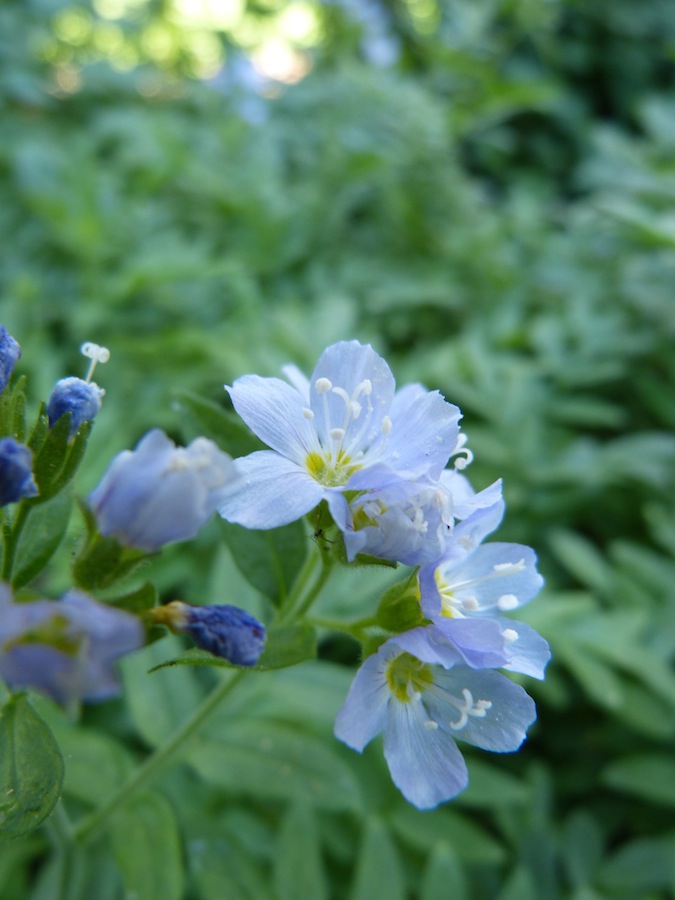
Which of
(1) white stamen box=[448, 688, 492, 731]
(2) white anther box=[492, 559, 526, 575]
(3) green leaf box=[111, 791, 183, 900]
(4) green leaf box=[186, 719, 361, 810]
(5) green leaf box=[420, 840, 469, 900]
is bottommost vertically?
(5) green leaf box=[420, 840, 469, 900]

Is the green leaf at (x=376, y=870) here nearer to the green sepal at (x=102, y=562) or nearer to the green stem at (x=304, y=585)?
the green stem at (x=304, y=585)

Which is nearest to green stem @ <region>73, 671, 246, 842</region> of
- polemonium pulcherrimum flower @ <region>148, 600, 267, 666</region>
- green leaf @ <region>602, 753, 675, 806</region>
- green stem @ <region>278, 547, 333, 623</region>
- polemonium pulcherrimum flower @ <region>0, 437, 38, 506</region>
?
green stem @ <region>278, 547, 333, 623</region>

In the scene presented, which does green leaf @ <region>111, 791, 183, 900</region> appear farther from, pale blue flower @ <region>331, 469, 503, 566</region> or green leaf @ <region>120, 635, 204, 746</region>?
pale blue flower @ <region>331, 469, 503, 566</region>

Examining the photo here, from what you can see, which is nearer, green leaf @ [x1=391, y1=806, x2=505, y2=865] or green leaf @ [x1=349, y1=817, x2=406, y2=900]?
green leaf @ [x1=349, y1=817, x2=406, y2=900]

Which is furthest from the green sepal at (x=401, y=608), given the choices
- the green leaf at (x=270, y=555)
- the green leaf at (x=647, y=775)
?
the green leaf at (x=647, y=775)

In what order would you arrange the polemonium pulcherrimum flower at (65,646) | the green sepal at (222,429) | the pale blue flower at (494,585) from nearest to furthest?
1. the polemonium pulcherrimum flower at (65,646)
2. the pale blue flower at (494,585)
3. the green sepal at (222,429)

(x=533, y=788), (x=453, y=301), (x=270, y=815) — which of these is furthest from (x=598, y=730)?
(x=453, y=301)

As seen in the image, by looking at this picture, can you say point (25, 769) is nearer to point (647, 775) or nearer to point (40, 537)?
point (40, 537)
